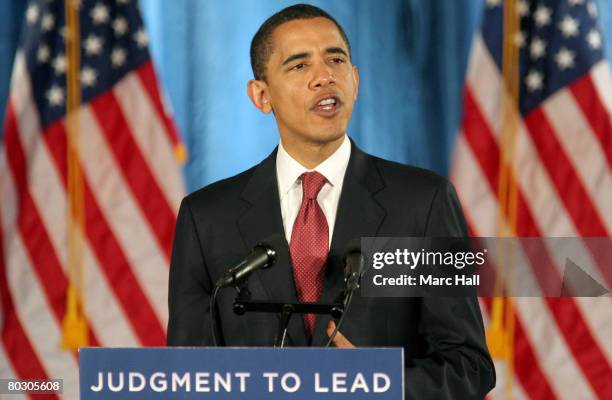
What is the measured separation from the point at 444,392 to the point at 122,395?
60cm

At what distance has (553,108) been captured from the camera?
3.69m

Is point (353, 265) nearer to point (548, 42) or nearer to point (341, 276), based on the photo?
point (341, 276)

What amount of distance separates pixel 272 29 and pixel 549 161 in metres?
1.83

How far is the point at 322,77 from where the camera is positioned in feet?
6.71

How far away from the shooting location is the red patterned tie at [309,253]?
2.01 metres

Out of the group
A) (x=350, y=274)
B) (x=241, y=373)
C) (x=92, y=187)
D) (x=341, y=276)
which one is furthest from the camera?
(x=92, y=187)

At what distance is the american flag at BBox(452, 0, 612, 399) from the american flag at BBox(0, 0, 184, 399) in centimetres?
115

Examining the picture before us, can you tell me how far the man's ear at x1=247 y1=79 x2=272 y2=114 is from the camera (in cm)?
219

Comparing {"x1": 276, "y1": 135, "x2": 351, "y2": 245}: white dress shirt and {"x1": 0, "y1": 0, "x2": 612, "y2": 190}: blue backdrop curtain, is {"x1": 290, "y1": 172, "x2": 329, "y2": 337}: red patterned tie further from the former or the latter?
{"x1": 0, "y1": 0, "x2": 612, "y2": 190}: blue backdrop curtain

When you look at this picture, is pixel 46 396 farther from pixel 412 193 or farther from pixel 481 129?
pixel 412 193

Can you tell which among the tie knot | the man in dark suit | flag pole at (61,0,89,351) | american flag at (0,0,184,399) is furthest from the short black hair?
flag pole at (61,0,89,351)

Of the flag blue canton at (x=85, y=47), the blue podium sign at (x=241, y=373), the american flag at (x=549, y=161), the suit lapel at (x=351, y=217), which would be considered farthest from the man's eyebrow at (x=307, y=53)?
the flag blue canton at (x=85, y=47)
